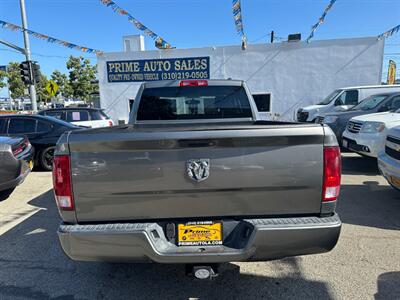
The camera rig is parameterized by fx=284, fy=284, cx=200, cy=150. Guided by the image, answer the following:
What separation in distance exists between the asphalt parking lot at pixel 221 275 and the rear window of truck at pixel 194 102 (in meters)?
1.97

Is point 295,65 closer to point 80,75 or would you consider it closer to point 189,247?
point 189,247

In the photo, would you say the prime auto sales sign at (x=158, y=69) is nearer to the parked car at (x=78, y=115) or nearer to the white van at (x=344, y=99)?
the parked car at (x=78, y=115)

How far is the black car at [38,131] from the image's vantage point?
24.6 feet

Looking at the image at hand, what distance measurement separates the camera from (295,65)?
1529 cm

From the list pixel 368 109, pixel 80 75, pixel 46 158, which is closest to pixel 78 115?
pixel 46 158

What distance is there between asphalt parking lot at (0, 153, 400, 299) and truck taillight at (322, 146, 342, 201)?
1072 mm

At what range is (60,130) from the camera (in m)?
7.66

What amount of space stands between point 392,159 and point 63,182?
4.56 metres

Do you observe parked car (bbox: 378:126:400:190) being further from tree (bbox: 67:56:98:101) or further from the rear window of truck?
tree (bbox: 67:56:98:101)

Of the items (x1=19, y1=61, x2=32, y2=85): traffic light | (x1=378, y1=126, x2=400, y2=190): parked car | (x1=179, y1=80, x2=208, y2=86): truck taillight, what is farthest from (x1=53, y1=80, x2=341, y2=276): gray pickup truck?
(x1=19, y1=61, x2=32, y2=85): traffic light

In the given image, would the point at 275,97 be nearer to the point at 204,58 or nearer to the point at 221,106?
the point at 204,58

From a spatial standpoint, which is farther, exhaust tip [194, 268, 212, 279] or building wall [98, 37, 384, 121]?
building wall [98, 37, 384, 121]

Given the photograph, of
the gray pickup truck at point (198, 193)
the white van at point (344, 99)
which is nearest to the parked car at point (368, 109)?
the white van at point (344, 99)

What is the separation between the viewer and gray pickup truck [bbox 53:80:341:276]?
6.88ft
